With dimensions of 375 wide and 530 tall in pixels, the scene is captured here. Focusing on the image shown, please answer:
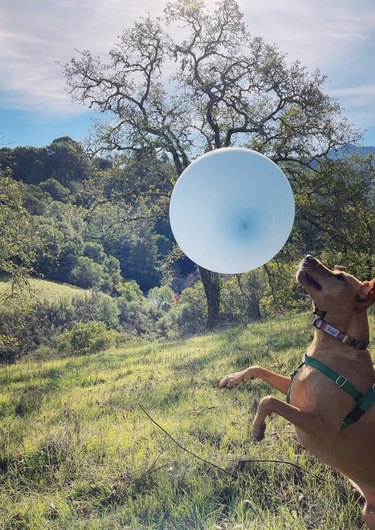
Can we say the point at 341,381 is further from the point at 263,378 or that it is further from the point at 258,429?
the point at 263,378

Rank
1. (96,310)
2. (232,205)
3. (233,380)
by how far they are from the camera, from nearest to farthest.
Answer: (233,380), (232,205), (96,310)

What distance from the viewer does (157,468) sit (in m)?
4.16

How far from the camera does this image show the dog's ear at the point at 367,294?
10.8 ft

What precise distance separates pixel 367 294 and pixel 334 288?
24 cm

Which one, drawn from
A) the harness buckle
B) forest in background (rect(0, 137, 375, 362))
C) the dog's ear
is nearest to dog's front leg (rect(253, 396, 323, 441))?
the harness buckle

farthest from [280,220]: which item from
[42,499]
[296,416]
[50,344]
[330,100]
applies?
[50,344]

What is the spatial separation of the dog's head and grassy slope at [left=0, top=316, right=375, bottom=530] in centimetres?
144

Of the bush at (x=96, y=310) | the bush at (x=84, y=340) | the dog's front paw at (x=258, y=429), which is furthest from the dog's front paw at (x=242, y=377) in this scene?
the bush at (x=96, y=310)

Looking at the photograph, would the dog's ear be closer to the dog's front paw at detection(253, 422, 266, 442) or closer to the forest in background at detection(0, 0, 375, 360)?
the dog's front paw at detection(253, 422, 266, 442)

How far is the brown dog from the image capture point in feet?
9.85

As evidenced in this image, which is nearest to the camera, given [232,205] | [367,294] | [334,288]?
[367,294]

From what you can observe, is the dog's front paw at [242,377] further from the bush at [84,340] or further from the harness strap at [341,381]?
the bush at [84,340]

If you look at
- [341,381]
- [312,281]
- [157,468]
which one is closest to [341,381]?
[341,381]

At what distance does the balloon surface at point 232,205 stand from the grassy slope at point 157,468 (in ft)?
6.35
